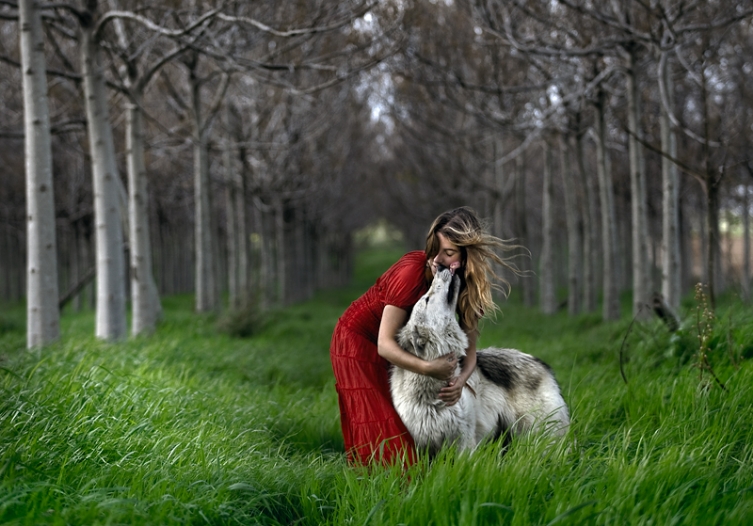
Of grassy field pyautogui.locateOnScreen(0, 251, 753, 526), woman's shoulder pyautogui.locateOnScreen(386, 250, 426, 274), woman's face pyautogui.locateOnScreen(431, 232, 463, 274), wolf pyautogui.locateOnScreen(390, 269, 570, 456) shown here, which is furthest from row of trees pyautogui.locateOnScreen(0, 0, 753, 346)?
woman's shoulder pyautogui.locateOnScreen(386, 250, 426, 274)

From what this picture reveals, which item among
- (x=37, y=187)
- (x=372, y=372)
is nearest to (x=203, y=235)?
(x=37, y=187)

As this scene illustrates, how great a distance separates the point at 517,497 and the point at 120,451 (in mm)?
1792

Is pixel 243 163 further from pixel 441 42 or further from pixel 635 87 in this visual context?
pixel 635 87

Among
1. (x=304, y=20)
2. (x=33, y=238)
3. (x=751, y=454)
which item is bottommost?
(x=751, y=454)

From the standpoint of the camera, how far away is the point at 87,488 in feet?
7.98

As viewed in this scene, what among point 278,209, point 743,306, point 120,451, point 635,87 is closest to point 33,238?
point 120,451

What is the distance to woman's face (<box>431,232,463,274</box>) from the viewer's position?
3158 mm

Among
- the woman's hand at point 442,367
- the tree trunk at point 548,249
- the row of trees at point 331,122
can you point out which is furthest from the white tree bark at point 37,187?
the tree trunk at point 548,249

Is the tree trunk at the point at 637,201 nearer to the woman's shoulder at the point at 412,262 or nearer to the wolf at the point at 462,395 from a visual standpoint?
the wolf at the point at 462,395

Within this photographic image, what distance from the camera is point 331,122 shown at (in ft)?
51.0

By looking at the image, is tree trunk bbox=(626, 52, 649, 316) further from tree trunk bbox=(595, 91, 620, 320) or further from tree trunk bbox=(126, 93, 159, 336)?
tree trunk bbox=(126, 93, 159, 336)

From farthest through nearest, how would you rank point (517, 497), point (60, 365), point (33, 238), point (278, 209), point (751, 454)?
point (278, 209), point (33, 238), point (60, 365), point (751, 454), point (517, 497)

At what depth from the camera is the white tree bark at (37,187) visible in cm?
593

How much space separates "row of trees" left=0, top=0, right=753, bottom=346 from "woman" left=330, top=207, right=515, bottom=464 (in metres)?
1.97
